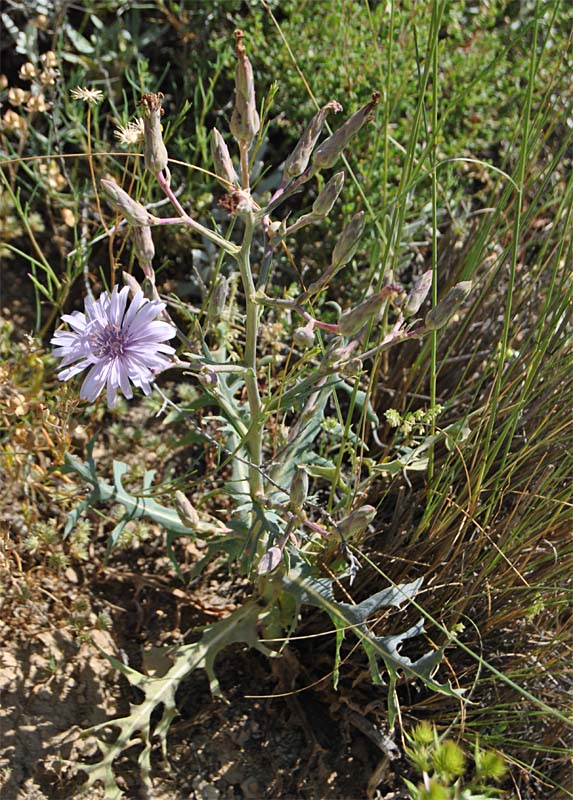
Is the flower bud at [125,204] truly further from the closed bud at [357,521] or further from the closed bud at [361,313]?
the closed bud at [357,521]

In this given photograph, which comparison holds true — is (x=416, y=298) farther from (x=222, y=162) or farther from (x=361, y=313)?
(x=222, y=162)

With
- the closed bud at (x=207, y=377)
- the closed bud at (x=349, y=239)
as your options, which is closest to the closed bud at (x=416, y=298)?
the closed bud at (x=349, y=239)

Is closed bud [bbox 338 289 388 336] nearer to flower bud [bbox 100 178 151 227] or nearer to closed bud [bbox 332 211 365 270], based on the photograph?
closed bud [bbox 332 211 365 270]

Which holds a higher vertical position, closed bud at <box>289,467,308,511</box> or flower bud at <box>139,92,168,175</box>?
flower bud at <box>139,92,168,175</box>

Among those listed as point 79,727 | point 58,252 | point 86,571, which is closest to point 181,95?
point 58,252

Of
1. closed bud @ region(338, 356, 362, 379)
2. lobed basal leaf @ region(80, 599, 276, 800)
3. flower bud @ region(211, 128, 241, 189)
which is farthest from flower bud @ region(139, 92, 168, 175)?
lobed basal leaf @ region(80, 599, 276, 800)

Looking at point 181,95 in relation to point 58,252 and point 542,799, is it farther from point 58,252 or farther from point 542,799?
point 542,799
